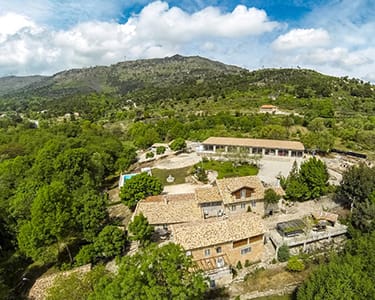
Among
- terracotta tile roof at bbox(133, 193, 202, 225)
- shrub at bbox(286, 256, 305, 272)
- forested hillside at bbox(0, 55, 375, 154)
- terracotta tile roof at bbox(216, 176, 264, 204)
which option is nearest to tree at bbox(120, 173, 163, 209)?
terracotta tile roof at bbox(133, 193, 202, 225)

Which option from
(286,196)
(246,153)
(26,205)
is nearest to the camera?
(26,205)

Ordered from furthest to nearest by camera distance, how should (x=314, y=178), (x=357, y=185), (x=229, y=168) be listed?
(x=229, y=168), (x=314, y=178), (x=357, y=185)

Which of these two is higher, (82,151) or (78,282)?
(82,151)

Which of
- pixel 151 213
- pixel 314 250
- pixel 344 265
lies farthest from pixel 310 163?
pixel 151 213

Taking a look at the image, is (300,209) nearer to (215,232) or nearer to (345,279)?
(215,232)

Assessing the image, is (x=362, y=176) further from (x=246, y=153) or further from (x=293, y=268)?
(x=246, y=153)

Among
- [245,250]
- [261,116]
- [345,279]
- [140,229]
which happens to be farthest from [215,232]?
[261,116]

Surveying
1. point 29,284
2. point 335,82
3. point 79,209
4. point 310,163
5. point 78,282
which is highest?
point 335,82
